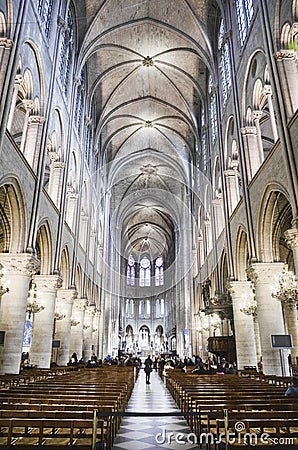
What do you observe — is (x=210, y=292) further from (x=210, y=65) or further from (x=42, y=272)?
(x=210, y=65)

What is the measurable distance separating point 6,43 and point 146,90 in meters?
21.7

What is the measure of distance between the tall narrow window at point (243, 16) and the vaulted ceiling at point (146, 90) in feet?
17.5

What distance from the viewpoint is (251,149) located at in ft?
53.6

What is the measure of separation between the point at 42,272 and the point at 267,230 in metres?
10.5

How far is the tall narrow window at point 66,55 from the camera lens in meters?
20.1

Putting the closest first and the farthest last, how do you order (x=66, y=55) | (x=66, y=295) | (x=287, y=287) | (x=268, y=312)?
1. (x=287, y=287)
2. (x=268, y=312)
3. (x=66, y=295)
4. (x=66, y=55)

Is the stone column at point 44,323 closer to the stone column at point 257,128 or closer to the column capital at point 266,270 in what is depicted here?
the column capital at point 266,270

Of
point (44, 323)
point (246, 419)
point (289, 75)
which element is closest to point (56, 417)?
point (246, 419)

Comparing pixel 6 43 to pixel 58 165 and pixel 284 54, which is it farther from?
pixel 284 54

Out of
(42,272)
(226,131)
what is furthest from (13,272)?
(226,131)

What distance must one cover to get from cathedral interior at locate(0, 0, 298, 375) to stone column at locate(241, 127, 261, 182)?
2.6 inches

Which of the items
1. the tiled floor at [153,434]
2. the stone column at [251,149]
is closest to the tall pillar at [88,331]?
the stone column at [251,149]

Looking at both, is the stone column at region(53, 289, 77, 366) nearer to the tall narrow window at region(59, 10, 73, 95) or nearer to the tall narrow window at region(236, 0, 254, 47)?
the tall narrow window at region(59, 10, 73, 95)

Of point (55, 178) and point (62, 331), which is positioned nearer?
point (55, 178)
